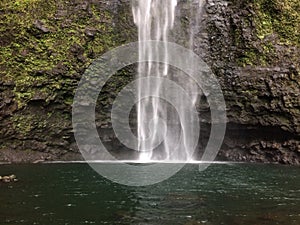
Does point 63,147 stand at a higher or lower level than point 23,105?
lower

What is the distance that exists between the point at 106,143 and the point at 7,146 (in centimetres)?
455

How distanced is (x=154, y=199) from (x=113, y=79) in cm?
1006

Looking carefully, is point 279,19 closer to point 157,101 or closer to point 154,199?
point 157,101

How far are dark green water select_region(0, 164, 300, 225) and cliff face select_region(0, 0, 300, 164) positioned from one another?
12.9 feet

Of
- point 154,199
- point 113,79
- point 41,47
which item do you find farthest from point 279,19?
point 154,199

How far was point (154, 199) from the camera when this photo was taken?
11953 mm

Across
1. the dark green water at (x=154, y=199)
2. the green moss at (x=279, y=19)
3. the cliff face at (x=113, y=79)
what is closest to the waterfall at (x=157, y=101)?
the cliff face at (x=113, y=79)

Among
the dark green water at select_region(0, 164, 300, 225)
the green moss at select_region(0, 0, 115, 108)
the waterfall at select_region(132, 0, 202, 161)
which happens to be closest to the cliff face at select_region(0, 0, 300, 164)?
the green moss at select_region(0, 0, 115, 108)

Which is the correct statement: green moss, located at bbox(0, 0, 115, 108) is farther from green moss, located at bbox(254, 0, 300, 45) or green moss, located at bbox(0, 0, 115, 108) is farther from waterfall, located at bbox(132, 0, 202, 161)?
green moss, located at bbox(254, 0, 300, 45)

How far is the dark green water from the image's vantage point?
392 inches

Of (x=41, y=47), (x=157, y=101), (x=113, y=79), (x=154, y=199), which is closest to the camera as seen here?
(x=154, y=199)

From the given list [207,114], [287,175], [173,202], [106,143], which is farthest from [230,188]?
[106,143]

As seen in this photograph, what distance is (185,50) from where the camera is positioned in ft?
71.5

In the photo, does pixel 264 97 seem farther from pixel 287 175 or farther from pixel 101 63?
pixel 101 63
